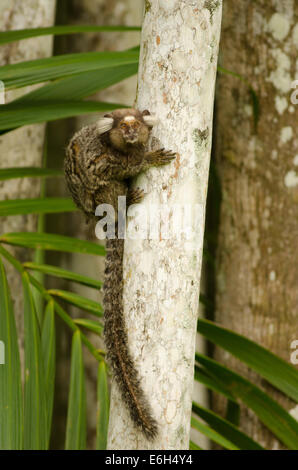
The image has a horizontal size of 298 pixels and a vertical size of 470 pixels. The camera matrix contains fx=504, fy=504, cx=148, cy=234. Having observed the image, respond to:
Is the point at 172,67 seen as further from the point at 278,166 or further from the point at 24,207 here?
the point at 278,166

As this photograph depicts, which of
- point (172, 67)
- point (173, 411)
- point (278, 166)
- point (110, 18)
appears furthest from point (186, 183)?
point (110, 18)

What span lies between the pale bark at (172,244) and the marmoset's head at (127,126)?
0.06 m

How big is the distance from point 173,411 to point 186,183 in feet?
1.67

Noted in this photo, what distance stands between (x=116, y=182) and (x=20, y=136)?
104cm

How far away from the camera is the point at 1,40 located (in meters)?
1.53

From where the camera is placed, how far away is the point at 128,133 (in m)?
1.37

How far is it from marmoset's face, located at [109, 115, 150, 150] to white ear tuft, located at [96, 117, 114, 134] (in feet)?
0.05

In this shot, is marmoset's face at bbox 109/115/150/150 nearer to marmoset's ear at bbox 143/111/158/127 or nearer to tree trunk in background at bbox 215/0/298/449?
marmoset's ear at bbox 143/111/158/127

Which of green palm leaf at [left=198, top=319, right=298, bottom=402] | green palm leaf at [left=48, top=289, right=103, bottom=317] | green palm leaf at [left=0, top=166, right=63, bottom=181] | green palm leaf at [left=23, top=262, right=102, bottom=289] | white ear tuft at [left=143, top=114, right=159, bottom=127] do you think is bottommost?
green palm leaf at [left=198, top=319, right=298, bottom=402]

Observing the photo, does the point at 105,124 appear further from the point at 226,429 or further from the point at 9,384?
the point at 226,429

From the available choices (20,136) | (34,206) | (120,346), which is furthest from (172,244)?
(20,136)

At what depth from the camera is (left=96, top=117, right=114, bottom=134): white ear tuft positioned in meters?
1.43

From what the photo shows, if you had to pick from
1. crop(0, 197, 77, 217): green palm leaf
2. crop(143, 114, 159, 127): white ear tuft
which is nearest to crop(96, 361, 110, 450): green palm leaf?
crop(0, 197, 77, 217): green palm leaf
